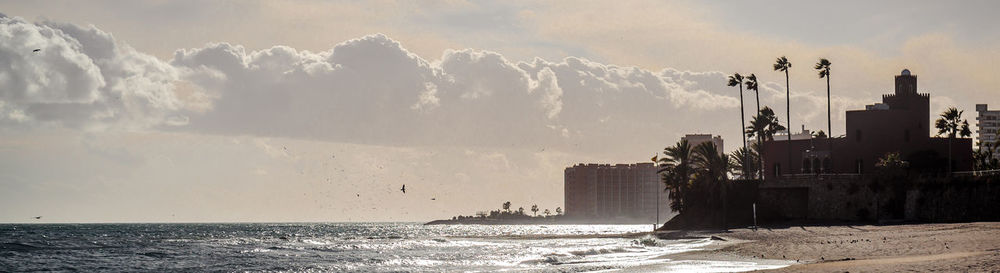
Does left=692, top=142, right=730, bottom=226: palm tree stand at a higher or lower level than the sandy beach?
higher

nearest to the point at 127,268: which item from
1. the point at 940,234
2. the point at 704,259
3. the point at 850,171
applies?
the point at 704,259

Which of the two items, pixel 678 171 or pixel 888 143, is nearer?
pixel 888 143

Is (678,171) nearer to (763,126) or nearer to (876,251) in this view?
(763,126)

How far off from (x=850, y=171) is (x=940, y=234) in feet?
146

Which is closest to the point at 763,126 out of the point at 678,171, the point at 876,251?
the point at 678,171

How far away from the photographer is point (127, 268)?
58625 mm

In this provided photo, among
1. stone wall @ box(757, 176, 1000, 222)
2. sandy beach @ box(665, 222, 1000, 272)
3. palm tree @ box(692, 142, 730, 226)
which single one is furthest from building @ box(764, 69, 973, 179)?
sandy beach @ box(665, 222, 1000, 272)

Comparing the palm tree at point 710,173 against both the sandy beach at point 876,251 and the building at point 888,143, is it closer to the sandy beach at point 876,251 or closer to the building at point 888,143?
the building at point 888,143

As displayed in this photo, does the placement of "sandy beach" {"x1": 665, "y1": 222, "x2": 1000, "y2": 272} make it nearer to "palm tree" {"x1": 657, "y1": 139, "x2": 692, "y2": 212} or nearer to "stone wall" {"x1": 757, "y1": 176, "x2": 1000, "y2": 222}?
"stone wall" {"x1": 757, "y1": 176, "x2": 1000, "y2": 222}

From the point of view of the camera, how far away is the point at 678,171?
4090 inches

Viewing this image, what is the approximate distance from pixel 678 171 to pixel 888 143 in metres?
22.9

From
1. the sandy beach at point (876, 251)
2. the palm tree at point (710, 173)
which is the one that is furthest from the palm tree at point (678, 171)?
the sandy beach at point (876, 251)

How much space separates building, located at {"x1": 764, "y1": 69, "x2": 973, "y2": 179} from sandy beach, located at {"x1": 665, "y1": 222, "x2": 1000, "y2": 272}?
2617cm

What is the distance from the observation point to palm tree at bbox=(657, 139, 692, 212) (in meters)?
103
